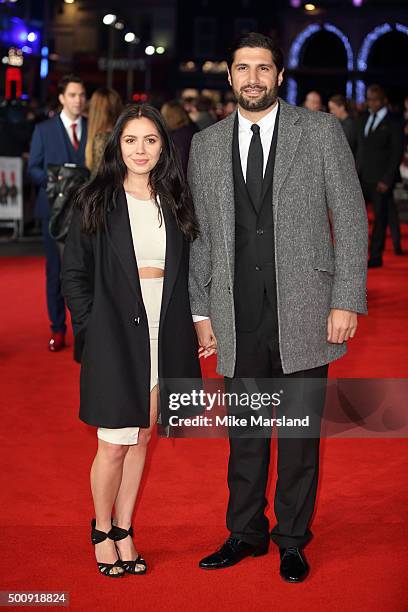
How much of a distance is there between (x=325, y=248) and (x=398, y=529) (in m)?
1.37

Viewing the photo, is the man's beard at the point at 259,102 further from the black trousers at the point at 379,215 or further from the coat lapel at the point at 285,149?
the black trousers at the point at 379,215

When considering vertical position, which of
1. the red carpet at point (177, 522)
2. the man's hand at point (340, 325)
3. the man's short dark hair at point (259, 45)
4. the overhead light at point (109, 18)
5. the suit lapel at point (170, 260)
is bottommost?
the red carpet at point (177, 522)

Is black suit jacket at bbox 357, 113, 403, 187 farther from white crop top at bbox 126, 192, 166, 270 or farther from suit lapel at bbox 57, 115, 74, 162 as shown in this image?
white crop top at bbox 126, 192, 166, 270

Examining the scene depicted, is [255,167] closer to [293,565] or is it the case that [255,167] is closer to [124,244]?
[124,244]

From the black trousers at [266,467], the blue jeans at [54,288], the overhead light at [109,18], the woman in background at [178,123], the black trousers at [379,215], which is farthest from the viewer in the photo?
the overhead light at [109,18]

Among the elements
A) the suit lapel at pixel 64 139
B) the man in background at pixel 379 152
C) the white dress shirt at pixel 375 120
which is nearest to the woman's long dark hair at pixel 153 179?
the suit lapel at pixel 64 139

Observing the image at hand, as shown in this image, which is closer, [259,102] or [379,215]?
[259,102]

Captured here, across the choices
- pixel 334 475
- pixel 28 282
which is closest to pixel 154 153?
pixel 334 475

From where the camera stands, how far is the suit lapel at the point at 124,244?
4008 millimetres

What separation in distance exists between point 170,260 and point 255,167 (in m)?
0.47

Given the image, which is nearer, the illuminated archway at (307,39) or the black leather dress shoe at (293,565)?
the black leather dress shoe at (293,565)

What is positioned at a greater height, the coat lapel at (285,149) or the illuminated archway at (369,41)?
the illuminated archway at (369,41)

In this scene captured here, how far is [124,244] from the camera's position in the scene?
13.1 ft

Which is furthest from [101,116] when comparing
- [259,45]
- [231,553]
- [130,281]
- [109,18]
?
[109,18]
